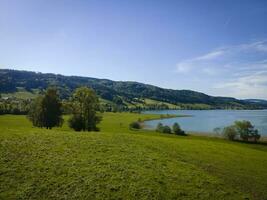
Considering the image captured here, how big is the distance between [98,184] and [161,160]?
30.8 ft

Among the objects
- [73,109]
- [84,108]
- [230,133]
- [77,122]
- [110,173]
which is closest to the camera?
[110,173]

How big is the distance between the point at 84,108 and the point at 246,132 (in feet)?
198

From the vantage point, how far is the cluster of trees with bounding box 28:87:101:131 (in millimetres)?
59219

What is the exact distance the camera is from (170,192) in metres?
19.4

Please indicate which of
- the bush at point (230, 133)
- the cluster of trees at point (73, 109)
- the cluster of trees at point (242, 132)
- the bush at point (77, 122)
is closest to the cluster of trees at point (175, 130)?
the bush at point (230, 133)

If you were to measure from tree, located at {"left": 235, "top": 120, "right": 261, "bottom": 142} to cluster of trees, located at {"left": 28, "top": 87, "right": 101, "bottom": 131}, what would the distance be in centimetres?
5534

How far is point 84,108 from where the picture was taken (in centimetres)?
6197

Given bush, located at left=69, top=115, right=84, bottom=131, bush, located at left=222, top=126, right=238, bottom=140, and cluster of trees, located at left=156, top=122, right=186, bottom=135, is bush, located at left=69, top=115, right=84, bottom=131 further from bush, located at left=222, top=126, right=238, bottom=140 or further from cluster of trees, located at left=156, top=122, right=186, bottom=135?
bush, located at left=222, top=126, right=238, bottom=140

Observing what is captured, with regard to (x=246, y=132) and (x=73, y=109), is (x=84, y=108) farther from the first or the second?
(x=246, y=132)

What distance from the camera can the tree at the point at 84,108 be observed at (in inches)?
2419

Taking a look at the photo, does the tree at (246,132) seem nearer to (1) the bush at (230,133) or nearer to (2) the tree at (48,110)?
(1) the bush at (230,133)

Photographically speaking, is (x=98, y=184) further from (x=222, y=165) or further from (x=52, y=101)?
(x=52, y=101)

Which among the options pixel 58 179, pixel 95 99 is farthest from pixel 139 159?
pixel 95 99

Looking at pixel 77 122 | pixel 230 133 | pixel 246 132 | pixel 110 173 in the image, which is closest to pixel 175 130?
pixel 230 133
